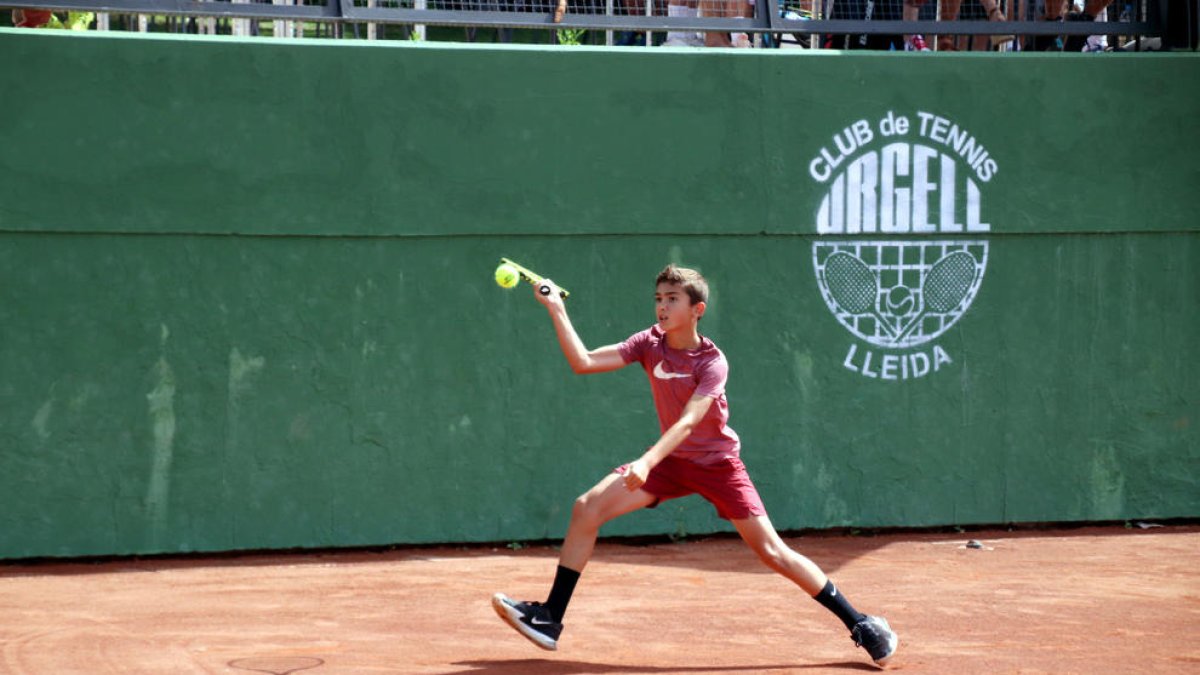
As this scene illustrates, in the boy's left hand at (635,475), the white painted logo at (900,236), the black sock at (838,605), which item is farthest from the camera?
the white painted logo at (900,236)

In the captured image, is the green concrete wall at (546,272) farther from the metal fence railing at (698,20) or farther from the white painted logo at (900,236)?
the metal fence railing at (698,20)

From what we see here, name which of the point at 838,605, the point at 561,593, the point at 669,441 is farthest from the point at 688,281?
the point at 838,605

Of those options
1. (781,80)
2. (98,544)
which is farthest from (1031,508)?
(98,544)

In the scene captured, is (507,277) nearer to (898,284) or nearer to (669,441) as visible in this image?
(669,441)

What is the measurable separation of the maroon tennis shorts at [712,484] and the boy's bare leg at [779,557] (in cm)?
6

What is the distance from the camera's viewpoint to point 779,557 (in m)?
6.38

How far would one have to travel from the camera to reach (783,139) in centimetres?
959

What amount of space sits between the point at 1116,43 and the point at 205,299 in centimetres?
712

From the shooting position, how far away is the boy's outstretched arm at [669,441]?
19.3 feet

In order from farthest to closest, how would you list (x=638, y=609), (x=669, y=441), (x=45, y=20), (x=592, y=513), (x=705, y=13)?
(x=705, y=13), (x=45, y=20), (x=638, y=609), (x=592, y=513), (x=669, y=441)

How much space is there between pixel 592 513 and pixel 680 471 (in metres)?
0.52


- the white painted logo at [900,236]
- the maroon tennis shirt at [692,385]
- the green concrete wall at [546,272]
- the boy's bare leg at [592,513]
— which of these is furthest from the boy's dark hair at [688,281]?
the white painted logo at [900,236]

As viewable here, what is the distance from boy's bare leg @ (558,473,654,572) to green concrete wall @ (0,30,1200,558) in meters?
3.04

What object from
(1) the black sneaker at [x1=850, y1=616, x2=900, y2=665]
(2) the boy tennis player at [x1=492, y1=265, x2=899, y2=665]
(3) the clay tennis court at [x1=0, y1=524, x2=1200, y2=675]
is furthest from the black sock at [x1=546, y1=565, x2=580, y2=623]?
(1) the black sneaker at [x1=850, y1=616, x2=900, y2=665]
